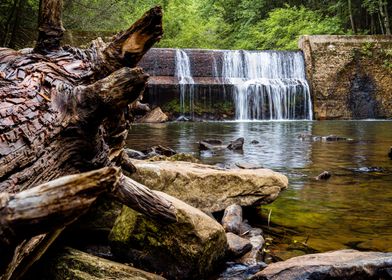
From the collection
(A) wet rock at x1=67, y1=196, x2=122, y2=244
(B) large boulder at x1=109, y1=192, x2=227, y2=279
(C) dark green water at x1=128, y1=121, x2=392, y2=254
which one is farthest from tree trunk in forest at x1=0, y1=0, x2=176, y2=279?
(C) dark green water at x1=128, y1=121, x2=392, y2=254

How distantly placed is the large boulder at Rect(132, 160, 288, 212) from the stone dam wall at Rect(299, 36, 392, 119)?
18.0m

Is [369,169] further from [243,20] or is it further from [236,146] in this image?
[243,20]

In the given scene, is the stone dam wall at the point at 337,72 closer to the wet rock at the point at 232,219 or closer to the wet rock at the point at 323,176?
the wet rock at the point at 323,176

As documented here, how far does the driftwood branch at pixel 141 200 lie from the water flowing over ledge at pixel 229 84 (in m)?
18.1

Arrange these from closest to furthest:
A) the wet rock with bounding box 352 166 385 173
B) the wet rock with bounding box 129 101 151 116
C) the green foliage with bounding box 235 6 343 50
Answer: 1. the wet rock with bounding box 129 101 151 116
2. the wet rock with bounding box 352 166 385 173
3. the green foliage with bounding box 235 6 343 50

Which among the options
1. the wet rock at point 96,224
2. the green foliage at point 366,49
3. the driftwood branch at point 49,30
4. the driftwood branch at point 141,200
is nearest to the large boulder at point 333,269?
the driftwood branch at point 141,200

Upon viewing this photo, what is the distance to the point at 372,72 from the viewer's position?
21.8 m

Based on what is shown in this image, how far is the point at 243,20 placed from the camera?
1422 inches

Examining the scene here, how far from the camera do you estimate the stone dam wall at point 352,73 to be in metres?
21.4

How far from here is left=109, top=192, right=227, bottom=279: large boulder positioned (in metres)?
2.70

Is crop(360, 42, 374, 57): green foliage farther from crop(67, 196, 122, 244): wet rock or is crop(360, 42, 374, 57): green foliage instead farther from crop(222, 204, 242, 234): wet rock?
crop(67, 196, 122, 244): wet rock

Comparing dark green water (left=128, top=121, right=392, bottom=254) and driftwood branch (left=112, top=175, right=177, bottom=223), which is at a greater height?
driftwood branch (left=112, top=175, right=177, bottom=223)

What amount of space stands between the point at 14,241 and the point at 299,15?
3013 cm

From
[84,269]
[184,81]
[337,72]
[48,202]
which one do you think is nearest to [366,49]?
[337,72]
